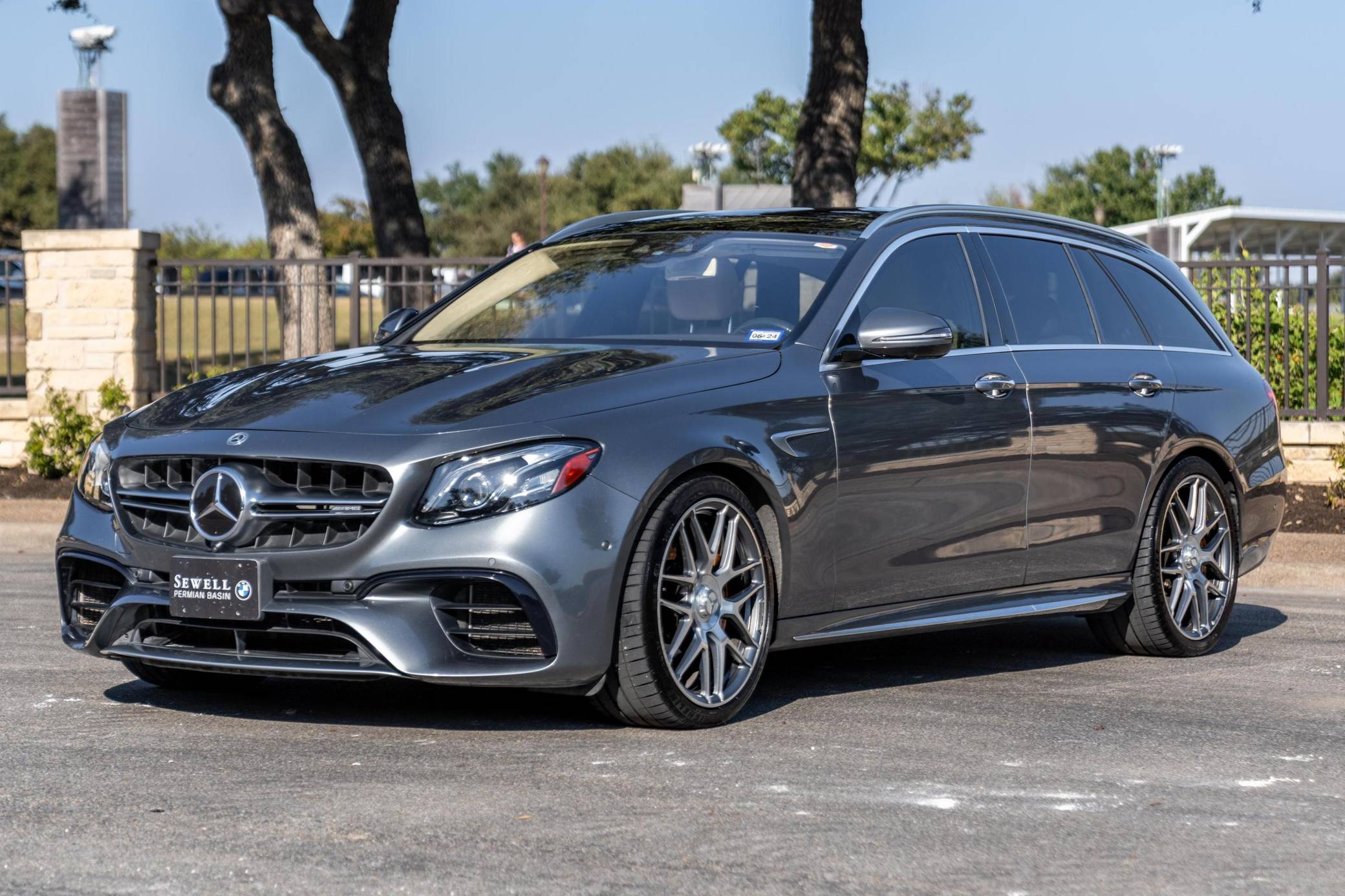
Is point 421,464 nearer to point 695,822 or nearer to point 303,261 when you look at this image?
point 695,822

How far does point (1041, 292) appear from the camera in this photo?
293 inches

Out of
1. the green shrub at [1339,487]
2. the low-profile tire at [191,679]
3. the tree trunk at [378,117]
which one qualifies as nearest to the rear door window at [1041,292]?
the low-profile tire at [191,679]

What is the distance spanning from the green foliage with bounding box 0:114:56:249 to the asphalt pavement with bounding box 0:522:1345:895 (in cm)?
7617

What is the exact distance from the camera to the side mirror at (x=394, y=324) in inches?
289

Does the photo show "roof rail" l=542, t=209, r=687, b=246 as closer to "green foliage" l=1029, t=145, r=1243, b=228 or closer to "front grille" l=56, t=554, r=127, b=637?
"front grille" l=56, t=554, r=127, b=637

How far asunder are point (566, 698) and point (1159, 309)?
3.30 meters

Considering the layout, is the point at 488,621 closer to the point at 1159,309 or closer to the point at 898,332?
the point at 898,332

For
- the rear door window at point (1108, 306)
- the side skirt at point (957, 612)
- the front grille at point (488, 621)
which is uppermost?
the rear door window at point (1108, 306)

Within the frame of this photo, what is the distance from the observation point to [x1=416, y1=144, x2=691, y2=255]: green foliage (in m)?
85.4

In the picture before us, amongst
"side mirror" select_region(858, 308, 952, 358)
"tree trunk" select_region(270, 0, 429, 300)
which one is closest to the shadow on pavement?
"side mirror" select_region(858, 308, 952, 358)

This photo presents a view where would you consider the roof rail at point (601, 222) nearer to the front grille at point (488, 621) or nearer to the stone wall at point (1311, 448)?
the front grille at point (488, 621)

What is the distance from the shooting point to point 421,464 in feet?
17.3

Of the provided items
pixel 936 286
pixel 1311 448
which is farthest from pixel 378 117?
pixel 936 286

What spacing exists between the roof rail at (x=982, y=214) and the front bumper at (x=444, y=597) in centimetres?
195
